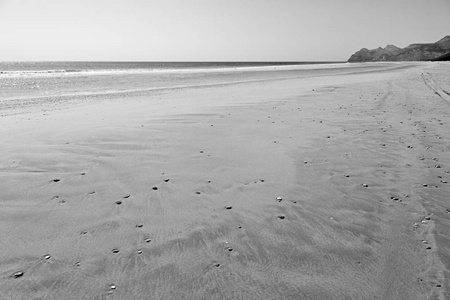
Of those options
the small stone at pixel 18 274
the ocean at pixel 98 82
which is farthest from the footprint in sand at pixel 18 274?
the ocean at pixel 98 82

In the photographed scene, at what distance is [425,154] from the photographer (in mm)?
5723

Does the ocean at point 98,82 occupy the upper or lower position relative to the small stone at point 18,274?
upper

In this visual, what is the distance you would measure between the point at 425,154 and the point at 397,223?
3138mm

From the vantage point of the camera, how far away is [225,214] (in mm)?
3611

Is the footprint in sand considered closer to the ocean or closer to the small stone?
the small stone

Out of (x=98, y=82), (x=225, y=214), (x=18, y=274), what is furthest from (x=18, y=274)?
(x=98, y=82)

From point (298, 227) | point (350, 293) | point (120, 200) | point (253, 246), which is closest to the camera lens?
point (350, 293)

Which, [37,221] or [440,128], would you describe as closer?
[37,221]

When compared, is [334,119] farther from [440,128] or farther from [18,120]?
[18,120]

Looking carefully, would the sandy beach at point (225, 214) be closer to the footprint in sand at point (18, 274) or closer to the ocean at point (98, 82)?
the footprint in sand at point (18, 274)

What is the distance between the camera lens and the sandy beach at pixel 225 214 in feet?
8.21

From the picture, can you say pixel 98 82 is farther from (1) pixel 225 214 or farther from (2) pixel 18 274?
(2) pixel 18 274

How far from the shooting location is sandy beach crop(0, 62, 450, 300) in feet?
8.21

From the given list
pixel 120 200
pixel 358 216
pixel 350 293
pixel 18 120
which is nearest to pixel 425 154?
pixel 358 216
